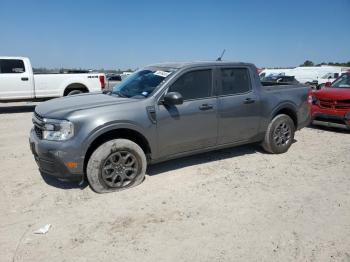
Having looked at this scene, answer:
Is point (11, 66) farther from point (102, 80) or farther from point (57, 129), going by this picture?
point (57, 129)

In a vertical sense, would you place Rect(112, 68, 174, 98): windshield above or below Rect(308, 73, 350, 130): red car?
above

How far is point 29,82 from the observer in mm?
11938

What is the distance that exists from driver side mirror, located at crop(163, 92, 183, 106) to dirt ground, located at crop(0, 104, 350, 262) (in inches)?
47.1

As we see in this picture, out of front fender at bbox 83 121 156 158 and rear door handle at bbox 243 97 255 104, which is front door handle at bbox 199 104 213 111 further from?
front fender at bbox 83 121 156 158

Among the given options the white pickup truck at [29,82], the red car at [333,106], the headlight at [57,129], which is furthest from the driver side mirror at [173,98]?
the white pickup truck at [29,82]

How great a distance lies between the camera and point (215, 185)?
185 inches

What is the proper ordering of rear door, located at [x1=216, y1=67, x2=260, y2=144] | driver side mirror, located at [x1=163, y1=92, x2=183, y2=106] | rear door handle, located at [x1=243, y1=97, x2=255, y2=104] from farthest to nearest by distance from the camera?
1. rear door handle, located at [x1=243, y1=97, x2=255, y2=104]
2. rear door, located at [x1=216, y1=67, x2=260, y2=144]
3. driver side mirror, located at [x1=163, y1=92, x2=183, y2=106]

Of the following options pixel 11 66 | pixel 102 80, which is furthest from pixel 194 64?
pixel 11 66

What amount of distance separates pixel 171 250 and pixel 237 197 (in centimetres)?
149

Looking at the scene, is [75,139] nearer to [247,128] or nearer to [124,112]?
[124,112]

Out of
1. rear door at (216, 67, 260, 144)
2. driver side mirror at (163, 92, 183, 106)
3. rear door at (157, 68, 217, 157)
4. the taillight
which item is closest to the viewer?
driver side mirror at (163, 92, 183, 106)

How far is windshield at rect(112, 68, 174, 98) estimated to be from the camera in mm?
4855

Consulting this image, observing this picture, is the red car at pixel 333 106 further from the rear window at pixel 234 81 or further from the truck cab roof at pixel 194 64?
the truck cab roof at pixel 194 64

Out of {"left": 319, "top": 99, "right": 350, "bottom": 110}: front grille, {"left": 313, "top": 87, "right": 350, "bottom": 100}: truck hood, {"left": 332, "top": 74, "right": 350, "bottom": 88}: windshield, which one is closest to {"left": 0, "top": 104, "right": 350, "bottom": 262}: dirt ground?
{"left": 319, "top": 99, "right": 350, "bottom": 110}: front grille
